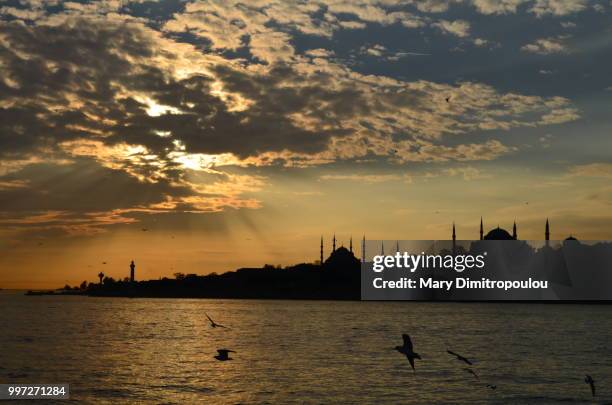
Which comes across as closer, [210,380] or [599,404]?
[599,404]

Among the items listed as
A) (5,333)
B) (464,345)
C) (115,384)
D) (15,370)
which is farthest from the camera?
(5,333)

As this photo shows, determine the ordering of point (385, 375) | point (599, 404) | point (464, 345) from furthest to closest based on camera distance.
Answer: point (464, 345) < point (385, 375) < point (599, 404)

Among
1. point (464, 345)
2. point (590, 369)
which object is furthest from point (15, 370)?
point (464, 345)

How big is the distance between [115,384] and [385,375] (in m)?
21.4

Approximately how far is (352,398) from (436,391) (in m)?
6.73

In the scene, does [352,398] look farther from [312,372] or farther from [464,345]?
[464,345]

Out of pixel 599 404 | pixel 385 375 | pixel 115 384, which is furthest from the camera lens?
pixel 385 375

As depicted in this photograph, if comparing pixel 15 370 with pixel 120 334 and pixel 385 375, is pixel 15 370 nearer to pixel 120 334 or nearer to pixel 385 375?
pixel 385 375

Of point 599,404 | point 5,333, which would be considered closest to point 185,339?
point 5,333

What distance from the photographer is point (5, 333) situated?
11756 centimetres

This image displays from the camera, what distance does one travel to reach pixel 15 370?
2660 inches

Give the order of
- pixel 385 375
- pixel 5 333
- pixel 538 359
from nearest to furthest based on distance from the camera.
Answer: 1. pixel 385 375
2. pixel 538 359
3. pixel 5 333

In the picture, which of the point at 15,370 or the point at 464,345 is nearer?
the point at 15,370

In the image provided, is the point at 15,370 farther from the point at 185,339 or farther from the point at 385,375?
the point at 185,339
